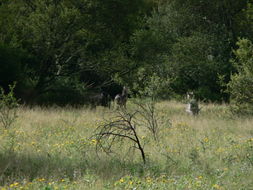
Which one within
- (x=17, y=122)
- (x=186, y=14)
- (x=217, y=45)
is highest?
(x=186, y=14)

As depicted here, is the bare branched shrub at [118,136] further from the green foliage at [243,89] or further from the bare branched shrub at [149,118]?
the green foliage at [243,89]

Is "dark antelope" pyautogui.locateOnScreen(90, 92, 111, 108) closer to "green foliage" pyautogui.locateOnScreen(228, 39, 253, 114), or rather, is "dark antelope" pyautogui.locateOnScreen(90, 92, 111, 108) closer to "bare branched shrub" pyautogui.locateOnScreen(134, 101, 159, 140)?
"green foliage" pyautogui.locateOnScreen(228, 39, 253, 114)

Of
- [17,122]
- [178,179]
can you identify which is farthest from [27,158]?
[17,122]

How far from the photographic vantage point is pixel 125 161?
8070mm

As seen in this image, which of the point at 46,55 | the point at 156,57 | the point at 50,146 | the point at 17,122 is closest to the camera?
the point at 50,146

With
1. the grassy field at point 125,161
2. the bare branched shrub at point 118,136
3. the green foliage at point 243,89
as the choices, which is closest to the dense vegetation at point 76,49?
the green foliage at point 243,89

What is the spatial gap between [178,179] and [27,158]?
313cm

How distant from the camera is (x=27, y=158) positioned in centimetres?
800

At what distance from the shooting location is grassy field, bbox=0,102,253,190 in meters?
6.29

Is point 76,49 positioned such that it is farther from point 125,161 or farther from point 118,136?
point 125,161

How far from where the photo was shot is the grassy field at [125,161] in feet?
20.6

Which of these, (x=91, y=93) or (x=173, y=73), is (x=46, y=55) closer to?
(x=91, y=93)

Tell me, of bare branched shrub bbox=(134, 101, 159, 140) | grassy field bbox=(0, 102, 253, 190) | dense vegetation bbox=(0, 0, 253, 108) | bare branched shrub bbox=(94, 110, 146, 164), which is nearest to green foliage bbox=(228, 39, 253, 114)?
dense vegetation bbox=(0, 0, 253, 108)

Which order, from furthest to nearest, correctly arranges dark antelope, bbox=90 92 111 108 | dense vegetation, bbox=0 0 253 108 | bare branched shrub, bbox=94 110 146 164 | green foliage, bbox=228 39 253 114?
dark antelope, bbox=90 92 111 108 < dense vegetation, bbox=0 0 253 108 < green foliage, bbox=228 39 253 114 < bare branched shrub, bbox=94 110 146 164
